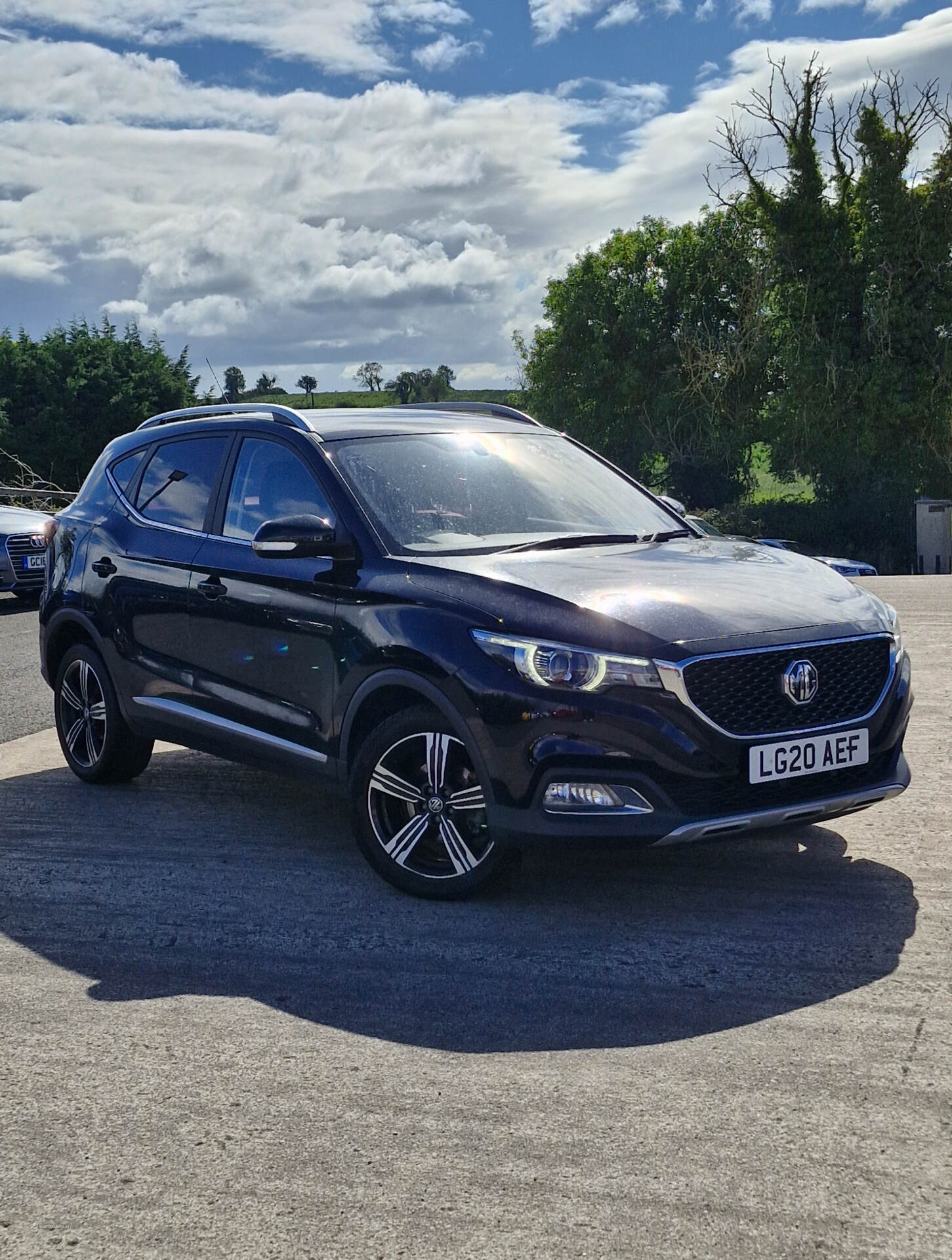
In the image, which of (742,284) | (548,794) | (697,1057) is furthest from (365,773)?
(742,284)

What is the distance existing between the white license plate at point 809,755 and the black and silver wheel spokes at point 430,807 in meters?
0.92

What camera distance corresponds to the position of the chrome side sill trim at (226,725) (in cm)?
566

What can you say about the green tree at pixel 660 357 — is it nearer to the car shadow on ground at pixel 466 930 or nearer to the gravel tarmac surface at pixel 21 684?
the gravel tarmac surface at pixel 21 684

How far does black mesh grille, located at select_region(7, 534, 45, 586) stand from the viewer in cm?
1786

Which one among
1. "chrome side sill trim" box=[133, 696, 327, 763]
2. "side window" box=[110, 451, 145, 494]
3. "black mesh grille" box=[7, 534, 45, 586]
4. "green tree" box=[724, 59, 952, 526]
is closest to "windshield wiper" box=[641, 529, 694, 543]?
"chrome side sill trim" box=[133, 696, 327, 763]

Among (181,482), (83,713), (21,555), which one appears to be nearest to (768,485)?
(21,555)

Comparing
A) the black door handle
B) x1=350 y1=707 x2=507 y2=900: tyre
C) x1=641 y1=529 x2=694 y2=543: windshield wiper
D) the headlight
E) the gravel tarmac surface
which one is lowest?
the gravel tarmac surface

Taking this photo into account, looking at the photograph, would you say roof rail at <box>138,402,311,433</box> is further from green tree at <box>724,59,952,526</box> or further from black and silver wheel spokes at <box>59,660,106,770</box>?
green tree at <box>724,59,952,526</box>

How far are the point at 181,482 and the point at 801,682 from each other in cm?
323

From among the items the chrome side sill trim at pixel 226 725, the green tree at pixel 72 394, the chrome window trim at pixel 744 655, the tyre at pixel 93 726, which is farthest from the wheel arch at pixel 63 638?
the green tree at pixel 72 394

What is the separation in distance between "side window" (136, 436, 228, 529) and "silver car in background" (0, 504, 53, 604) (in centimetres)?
1129

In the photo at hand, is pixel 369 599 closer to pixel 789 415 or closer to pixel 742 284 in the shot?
pixel 789 415

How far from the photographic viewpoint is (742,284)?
51719 millimetres

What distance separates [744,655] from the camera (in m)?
4.69
